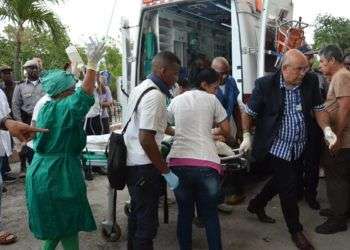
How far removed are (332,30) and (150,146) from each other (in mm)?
31481

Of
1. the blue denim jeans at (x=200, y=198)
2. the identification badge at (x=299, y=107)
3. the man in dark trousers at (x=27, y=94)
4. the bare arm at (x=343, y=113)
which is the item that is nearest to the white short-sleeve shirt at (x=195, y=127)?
the blue denim jeans at (x=200, y=198)

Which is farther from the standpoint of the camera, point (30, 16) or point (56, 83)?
point (30, 16)

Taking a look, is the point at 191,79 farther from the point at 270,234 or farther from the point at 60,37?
the point at 60,37

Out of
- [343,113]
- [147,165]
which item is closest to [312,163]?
[343,113]

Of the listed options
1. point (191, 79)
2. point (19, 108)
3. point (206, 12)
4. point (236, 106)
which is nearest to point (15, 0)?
point (19, 108)

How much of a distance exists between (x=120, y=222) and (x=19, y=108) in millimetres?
2898

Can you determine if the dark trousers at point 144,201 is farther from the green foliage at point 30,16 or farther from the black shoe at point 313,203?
the green foliage at point 30,16

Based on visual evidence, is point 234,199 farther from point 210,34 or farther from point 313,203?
point 210,34

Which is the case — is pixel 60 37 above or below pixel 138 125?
above

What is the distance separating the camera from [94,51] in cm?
300

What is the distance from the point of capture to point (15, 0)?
8898 mm

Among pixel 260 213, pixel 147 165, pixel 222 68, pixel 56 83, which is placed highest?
pixel 222 68

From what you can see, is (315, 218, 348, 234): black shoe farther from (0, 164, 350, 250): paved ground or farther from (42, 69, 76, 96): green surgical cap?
(42, 69, 76, 96): green surgical cap

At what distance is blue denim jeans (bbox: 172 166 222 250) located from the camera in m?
3.29
